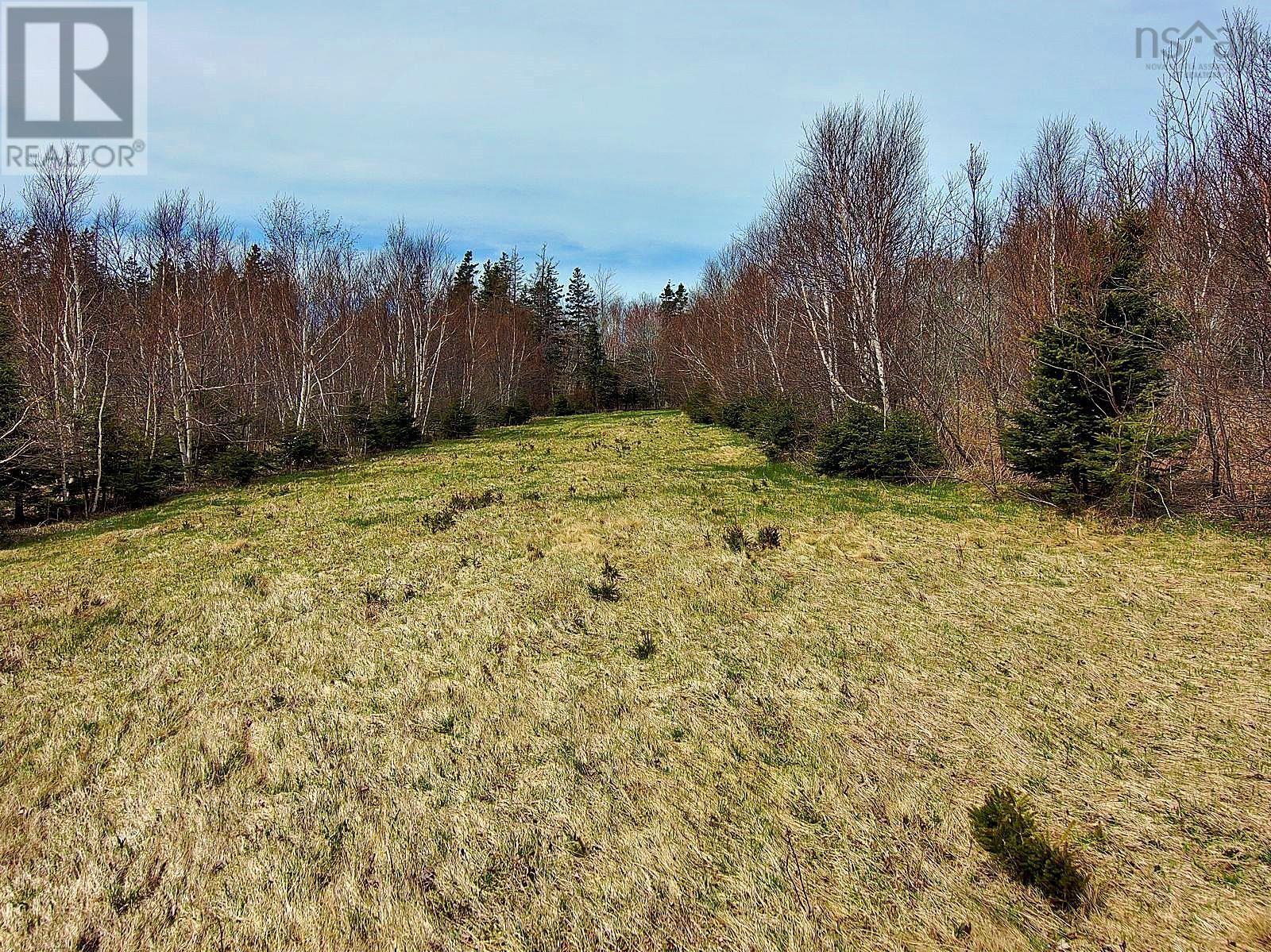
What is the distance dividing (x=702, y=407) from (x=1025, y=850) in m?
24.9

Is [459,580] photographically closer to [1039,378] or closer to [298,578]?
[298,578]

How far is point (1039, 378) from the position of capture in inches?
331

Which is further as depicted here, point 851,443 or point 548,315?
point 548,315

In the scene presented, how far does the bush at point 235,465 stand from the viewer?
41.8ft

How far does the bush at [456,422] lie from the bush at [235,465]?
9872 millimetres

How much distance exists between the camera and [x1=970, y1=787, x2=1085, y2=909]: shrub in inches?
92.7

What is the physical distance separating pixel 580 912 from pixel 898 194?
14874 mm

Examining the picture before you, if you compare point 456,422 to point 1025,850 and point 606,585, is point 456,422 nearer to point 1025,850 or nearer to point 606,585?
point 606,585

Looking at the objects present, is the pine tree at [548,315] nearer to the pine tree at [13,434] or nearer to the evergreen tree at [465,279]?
the evergreen tree at [465,279]

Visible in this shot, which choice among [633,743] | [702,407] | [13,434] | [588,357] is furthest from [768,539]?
[588,357]

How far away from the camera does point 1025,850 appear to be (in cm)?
247

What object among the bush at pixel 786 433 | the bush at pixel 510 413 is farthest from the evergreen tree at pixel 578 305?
the bush at pixel 786 433

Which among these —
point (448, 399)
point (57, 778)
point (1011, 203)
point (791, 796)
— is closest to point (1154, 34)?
point (1011, 203)

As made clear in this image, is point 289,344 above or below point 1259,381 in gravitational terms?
above
